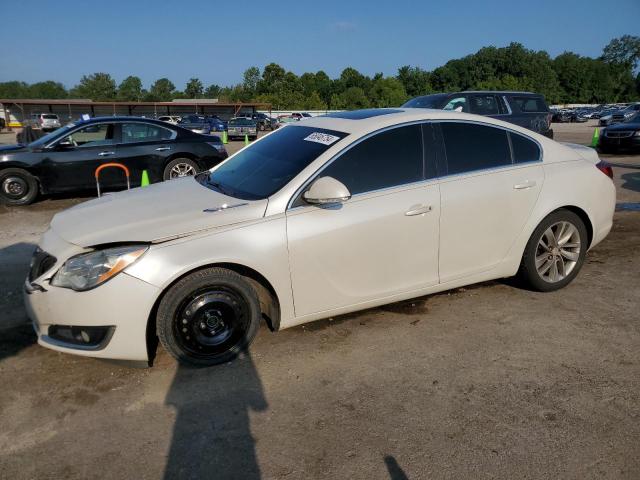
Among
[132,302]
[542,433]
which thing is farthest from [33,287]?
[542,433]

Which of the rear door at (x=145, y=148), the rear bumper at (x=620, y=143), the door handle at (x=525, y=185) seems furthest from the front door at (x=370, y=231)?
the rear bumper at (x=620, y=143)

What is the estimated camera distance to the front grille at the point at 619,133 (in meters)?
15.1

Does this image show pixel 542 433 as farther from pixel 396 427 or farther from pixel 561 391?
pixel 396 427

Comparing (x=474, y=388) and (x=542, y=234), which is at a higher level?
(x=542, y=234)

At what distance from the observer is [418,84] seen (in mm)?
110500

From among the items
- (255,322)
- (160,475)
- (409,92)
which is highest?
(409,92)

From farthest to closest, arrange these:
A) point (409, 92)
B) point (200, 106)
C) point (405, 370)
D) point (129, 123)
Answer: point (409, 92) < point (200, 106) < point (129, 123) < point (405, 370)

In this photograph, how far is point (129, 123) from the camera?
909 centimetres

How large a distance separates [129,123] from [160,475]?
7957mm

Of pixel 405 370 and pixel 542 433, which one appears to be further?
pixel 405 370

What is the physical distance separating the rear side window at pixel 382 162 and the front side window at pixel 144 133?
6.61 m

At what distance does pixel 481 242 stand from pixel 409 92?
112281 mm

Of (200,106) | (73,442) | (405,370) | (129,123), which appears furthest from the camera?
(200,106)

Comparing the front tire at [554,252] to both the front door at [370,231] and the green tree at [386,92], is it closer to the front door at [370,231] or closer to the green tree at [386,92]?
the front door at [370,231]
